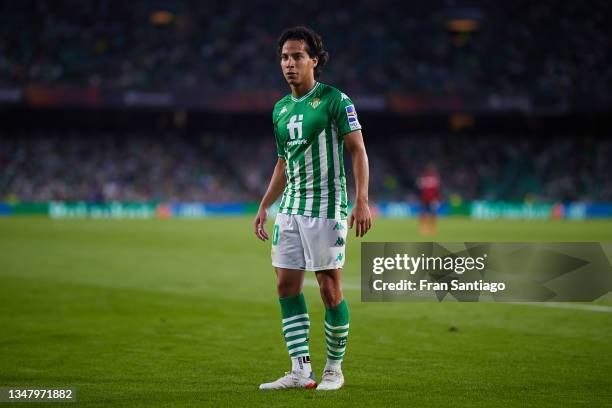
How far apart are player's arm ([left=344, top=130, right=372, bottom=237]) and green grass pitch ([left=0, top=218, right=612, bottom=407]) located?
113 cm

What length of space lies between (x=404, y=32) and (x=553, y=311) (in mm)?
39209

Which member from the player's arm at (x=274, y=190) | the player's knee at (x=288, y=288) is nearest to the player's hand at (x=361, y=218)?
the player's knee at (x=288, y=288)

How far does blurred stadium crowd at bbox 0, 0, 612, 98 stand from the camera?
1711 inches

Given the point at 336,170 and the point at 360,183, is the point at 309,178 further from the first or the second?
the point at 360,183

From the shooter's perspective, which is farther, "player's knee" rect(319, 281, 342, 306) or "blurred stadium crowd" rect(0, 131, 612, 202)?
"blurred stadium crowd" rect(0, 131, 612, 202)

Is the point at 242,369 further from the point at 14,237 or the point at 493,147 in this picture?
the point at 493,147

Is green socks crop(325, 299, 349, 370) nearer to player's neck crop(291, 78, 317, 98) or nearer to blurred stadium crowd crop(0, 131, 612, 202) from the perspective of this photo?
player's neck crop(291, 78, 317, 98)

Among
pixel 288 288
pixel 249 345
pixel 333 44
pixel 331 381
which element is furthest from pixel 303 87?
pixel 333 44

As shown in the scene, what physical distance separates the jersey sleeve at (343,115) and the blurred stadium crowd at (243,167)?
3647 cm

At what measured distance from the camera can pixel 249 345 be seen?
300 inches

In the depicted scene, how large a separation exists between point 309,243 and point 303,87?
1061mm

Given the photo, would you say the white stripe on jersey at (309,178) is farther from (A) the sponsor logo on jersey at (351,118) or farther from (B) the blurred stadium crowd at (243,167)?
(B) the blurred stadium crowd at (243,167)

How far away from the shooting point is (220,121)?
1917 inches

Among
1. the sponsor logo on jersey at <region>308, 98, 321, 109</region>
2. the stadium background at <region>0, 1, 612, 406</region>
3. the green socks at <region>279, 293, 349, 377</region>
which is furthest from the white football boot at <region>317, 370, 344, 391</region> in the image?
the stadium background at <region>0, 1, 612, 406</region>
